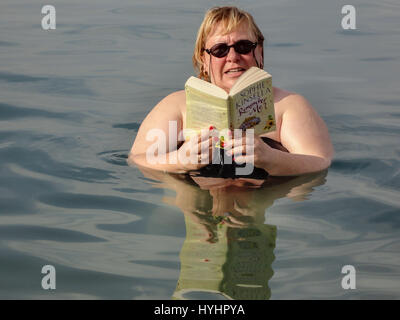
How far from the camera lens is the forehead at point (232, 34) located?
471cm

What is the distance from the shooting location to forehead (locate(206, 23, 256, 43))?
471 cm

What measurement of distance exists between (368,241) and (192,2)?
8845 mm

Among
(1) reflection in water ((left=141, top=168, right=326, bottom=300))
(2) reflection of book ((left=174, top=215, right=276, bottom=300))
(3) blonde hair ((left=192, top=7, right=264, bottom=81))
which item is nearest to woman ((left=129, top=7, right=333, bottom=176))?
(3) blonde hair ((left=192, top=7, right=264, bottom=81))

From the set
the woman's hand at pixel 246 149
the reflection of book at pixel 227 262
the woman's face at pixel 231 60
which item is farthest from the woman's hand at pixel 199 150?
the woman's face at pixel 231 60

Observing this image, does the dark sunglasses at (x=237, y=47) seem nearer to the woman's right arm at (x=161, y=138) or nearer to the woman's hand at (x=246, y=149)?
the woman's right arm at (x=161, y=138)

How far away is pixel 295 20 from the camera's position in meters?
11.0

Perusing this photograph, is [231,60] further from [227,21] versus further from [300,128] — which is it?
[300,128]

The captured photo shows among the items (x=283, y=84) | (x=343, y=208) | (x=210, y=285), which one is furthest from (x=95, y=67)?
(x=210, y=285)

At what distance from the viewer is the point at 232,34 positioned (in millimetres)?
4715

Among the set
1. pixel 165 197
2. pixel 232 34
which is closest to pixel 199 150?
pixel 165 197

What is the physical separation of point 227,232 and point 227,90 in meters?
1.26

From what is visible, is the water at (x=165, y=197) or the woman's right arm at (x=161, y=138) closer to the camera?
the water at (x=165, y=197)

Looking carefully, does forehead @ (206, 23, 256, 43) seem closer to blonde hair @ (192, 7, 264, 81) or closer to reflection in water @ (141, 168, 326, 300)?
blonde hair @ (192, 7, 264, 81)
